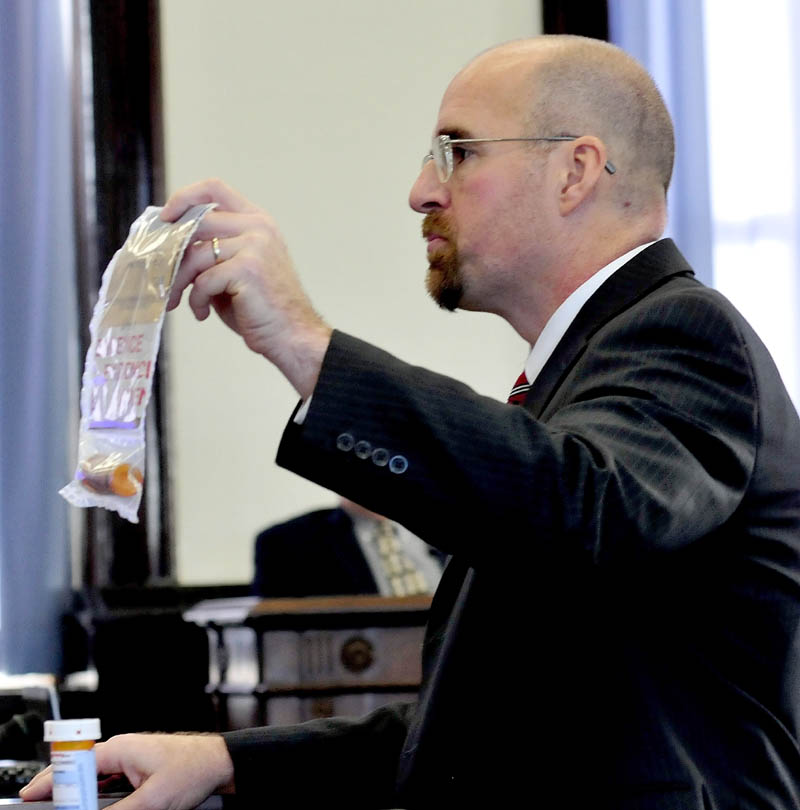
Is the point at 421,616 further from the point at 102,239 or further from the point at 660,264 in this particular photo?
the point at 660,264

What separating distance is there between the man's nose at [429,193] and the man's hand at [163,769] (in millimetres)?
742

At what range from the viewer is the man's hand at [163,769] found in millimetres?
1369

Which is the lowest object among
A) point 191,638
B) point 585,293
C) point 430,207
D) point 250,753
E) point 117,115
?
point 191,638

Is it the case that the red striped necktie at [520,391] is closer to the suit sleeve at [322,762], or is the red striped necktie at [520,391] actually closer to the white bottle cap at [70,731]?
the suit sleeve at [322,762]

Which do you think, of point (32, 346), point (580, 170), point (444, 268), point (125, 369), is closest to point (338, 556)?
point (32, 346)

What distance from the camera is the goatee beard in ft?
5.76

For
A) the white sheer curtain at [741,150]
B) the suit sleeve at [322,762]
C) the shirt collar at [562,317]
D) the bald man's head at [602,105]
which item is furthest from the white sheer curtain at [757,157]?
the suit sleeve at [322,762]

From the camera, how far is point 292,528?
3746mm

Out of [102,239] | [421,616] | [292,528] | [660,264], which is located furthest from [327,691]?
[660,264]

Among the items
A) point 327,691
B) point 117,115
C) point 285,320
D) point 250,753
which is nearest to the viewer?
point 285,320

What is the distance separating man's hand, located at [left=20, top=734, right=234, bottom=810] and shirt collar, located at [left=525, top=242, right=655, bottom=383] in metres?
0.56

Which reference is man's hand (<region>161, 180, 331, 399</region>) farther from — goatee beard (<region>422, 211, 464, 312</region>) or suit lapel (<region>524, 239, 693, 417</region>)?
goatee beard (<region>422, 211, 464, 312</region>)

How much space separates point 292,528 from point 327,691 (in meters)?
0.61

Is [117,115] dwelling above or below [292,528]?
above
